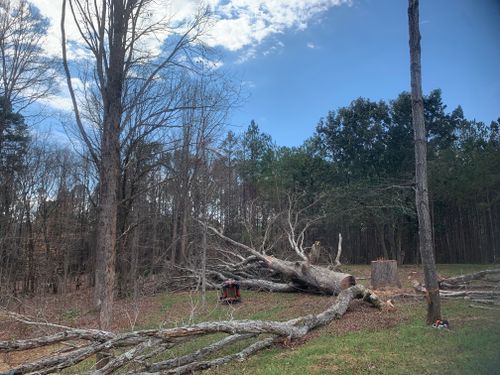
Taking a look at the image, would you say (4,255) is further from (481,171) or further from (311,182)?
(481,171)

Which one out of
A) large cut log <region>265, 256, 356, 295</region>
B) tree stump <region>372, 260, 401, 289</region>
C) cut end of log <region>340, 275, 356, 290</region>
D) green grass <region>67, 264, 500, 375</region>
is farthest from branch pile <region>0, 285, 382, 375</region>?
tree stump <region>372, 260, 401, 289</region>

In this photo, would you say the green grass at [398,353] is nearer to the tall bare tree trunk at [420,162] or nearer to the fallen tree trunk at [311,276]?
the tall bare tree trunk at [420,162]

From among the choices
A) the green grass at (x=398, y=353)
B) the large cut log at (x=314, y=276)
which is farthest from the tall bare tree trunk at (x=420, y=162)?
the large cut log at (x=314, y=276)

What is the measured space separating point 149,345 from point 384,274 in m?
8.02

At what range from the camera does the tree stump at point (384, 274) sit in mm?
12023

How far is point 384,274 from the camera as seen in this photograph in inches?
476

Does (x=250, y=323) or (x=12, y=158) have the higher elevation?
(x=12, y=158)

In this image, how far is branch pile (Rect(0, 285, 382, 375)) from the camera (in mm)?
5215

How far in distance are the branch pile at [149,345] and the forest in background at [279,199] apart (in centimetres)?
975

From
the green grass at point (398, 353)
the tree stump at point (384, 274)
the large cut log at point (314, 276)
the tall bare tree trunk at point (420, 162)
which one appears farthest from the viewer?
the tree stump at point (384, 274)

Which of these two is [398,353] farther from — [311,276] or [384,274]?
[311,276]

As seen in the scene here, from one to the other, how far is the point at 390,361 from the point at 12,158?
22165 millimetres

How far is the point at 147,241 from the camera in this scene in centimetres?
2100

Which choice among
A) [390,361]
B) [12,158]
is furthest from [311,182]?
[390,361]
